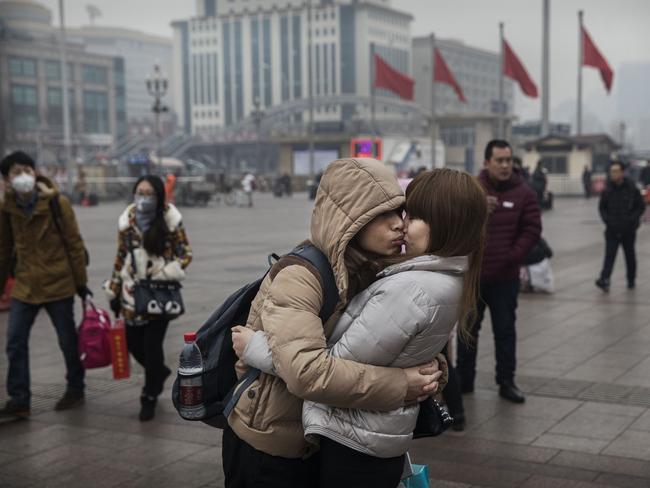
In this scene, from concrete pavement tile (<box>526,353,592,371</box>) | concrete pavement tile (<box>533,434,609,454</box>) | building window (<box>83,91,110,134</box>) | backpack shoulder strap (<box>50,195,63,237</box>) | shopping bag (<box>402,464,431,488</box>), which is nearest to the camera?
shopping bag (<box>402,464,431,488</box>)

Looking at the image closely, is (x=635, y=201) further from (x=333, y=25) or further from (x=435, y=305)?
(x=333, y=25)

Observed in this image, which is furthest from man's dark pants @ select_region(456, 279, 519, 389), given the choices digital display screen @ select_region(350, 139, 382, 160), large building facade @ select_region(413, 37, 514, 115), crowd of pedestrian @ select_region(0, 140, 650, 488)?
large building facade @ select_region(413, 37, 514, 115)

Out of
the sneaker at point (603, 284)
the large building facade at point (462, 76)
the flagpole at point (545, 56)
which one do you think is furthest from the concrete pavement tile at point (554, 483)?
the large building facade at point (462, 76)

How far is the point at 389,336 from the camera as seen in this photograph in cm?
239

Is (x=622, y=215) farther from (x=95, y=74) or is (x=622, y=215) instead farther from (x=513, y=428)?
(x=95, y=74)

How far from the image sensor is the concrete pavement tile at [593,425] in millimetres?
5309

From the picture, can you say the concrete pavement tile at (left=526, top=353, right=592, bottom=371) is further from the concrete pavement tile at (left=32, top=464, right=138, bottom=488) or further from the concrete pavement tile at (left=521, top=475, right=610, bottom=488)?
the concrete pavement tile at (left=32, top=464, right=138, bottom=488)

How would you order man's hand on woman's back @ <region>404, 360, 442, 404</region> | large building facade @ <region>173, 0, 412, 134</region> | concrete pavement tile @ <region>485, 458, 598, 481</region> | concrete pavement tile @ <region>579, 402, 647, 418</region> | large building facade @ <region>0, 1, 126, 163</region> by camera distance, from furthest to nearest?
1. large building facade @ <region>173, 0, 412, 134</region>
2. large building facade @ <region>0, 1, 126, 163</region>
3. concrete pavement tile @ <region>579, 402, 647, 418</region>
4. concrete pavement tile @ <region>485, 458, 598, 481</region>
5. man's hand on woman's back @ <region>404, 360, 442, 404</region>

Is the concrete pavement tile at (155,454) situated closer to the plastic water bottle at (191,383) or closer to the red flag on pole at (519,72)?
the plastic water bottle at (191,383)

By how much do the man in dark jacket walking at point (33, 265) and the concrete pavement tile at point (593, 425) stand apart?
3.23 m

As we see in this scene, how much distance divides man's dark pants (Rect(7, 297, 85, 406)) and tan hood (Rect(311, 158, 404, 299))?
4008 mm

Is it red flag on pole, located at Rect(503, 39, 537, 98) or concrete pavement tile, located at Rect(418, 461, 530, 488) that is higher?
red flag on pole, located at Rect(503, 39, 537, 98)

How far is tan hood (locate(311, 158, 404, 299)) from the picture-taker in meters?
2.43

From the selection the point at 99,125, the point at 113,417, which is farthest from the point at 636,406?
the point at 99,125
